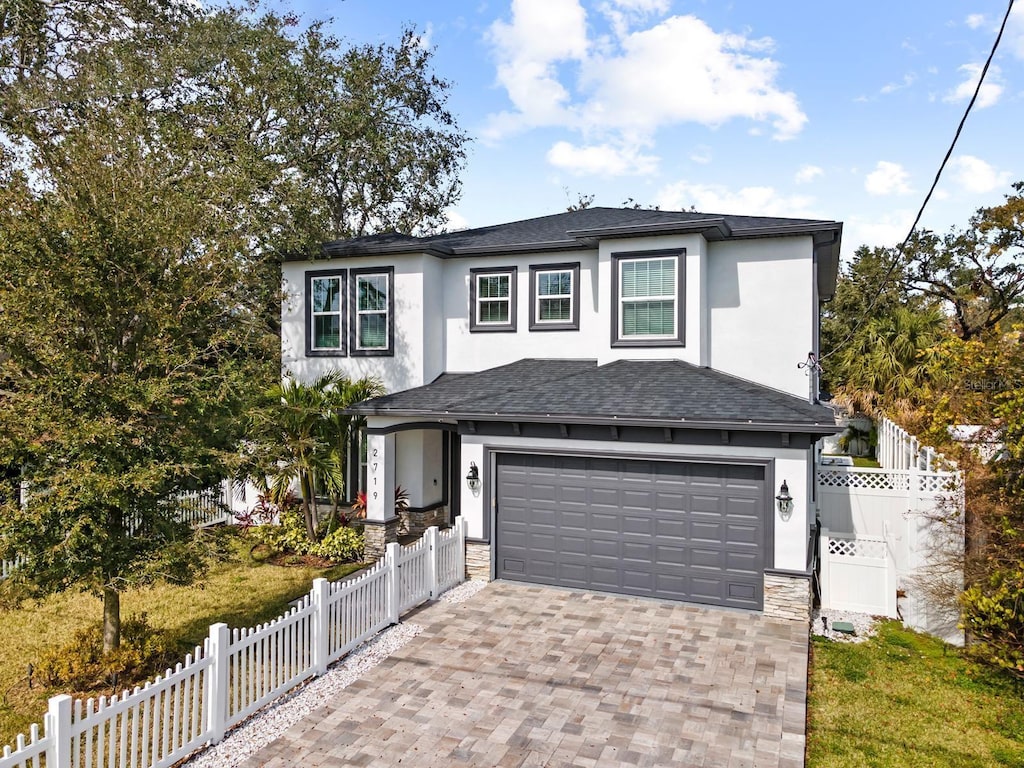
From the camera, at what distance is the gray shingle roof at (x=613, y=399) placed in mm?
9938

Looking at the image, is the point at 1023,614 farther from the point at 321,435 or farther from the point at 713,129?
the point at 713,129

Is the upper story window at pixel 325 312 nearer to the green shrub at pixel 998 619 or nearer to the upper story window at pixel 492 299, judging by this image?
the upper story window at pixel 492 299

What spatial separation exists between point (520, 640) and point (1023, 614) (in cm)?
624

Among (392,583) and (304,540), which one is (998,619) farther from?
(304,540)

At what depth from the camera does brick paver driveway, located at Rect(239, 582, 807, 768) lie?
6172 mm

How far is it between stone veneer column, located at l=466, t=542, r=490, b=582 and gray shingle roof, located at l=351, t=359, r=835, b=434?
2332 mm

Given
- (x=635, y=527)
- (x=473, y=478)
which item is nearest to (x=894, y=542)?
(x=635, y=527)

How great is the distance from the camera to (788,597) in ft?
32.0

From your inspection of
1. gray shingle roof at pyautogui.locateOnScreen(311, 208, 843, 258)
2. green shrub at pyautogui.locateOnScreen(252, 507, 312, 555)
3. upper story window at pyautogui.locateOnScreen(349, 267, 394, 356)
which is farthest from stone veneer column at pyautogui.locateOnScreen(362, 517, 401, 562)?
gray shingle roof at pyautogui.locateOnScreen(311, 208, 843, 258)

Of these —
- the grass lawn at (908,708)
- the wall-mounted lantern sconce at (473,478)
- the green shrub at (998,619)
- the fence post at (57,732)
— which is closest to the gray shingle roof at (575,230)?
the wall-mounted lantern sconce at (473,478)

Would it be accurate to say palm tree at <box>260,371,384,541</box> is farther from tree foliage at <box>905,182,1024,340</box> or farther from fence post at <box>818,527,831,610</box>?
tree foliage at <box>905,182,1024,340</box>

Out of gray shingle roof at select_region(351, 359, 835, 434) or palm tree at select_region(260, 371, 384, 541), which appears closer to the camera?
gray shingle roof at select_region(351, 359, 835, 434)

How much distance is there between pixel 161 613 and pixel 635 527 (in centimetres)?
769

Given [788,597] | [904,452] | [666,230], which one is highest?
[666,230]
